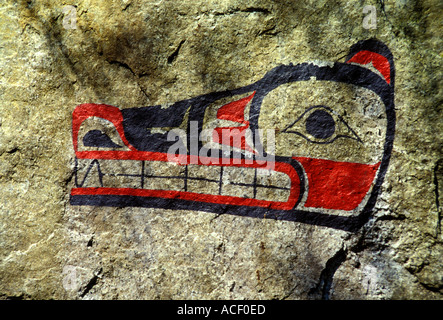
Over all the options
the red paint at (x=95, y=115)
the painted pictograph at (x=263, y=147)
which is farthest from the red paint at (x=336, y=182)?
the red paint at (x=95, y=115)

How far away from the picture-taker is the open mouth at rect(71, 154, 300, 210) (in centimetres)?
131

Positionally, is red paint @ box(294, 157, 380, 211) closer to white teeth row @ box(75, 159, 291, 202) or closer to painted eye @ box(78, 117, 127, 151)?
white teeth row @ box(75, 159, 291, 202)

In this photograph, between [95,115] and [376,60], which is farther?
[95,115]

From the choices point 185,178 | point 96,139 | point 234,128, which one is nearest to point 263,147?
point 234,128

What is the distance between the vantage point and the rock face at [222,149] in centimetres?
124

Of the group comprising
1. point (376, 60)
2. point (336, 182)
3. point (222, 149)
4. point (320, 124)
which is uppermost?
point (376, 60)

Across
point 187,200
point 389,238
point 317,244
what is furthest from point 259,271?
point 389,238

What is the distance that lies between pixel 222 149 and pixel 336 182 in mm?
499

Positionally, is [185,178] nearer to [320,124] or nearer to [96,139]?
[96,139]

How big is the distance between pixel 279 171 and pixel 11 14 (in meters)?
1.37

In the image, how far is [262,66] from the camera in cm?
131

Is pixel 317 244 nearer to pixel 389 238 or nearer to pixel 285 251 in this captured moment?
pixel 285 251

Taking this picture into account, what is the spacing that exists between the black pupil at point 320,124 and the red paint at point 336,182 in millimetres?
110

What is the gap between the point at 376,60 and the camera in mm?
1252
